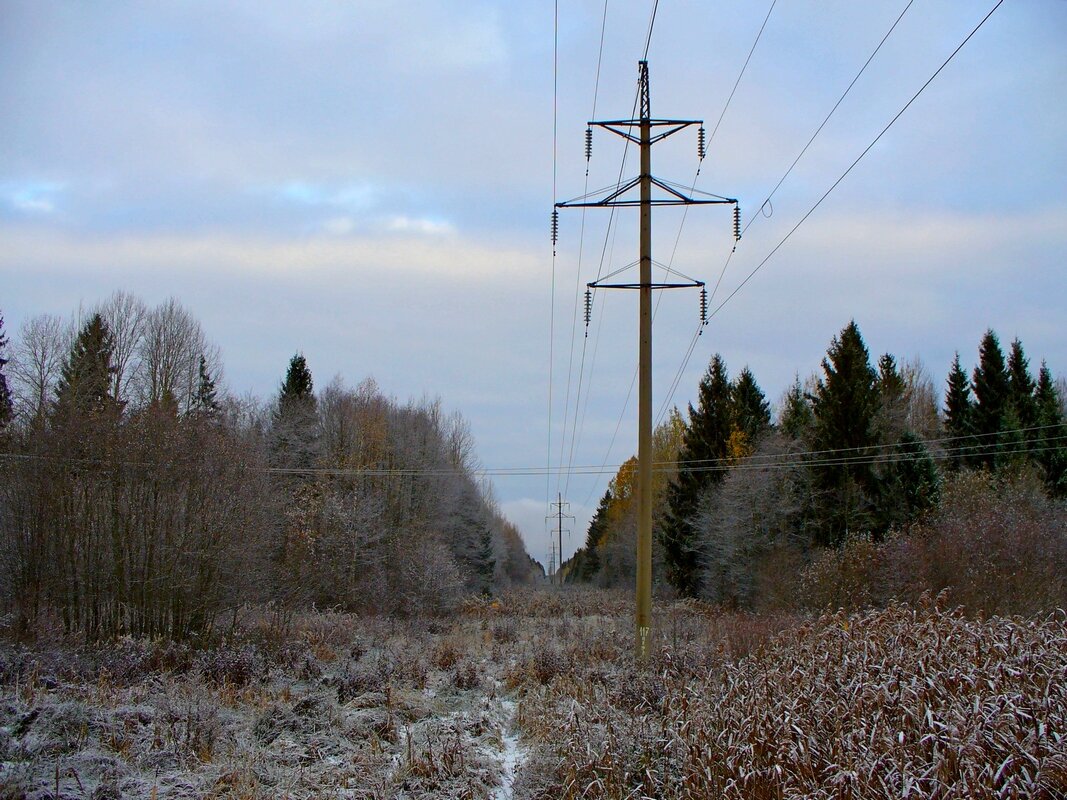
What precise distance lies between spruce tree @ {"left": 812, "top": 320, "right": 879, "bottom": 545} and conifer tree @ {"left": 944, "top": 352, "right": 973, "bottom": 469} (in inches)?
369

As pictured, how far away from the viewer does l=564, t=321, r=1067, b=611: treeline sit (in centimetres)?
2056

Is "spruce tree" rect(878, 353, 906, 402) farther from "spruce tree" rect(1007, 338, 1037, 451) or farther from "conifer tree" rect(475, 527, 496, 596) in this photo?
"conifer tree" rect(475, 527, 496, 596)

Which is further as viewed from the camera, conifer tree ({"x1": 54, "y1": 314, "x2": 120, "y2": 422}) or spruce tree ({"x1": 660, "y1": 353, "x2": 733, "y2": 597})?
spruce tree ({"x1": 660, "y1": 353, "x2": 733, "y2": 597})

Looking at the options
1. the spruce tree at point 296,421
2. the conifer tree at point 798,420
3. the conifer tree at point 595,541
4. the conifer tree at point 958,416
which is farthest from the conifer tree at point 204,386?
the conifer tree at point 595,541

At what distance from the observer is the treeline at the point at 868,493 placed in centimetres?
2056

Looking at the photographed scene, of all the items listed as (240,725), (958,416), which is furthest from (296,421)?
(240,725)

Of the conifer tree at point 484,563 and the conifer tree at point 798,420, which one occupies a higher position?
the conifer tree at point 798,420

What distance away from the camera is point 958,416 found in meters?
48.8

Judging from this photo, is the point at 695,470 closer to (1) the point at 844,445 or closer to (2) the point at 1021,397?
(1) the point at 844,445

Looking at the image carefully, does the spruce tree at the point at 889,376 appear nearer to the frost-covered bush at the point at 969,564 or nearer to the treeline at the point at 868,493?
the treeline at the point at 868,493

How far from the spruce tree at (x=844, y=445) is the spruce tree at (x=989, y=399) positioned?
8.91 meters

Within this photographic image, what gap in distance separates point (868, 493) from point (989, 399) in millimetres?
13838

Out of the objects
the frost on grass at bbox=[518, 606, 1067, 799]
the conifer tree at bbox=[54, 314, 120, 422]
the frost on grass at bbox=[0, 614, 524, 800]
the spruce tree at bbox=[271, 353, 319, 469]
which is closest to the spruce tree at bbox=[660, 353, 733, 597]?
the spruce tree at bbox=[271, 353, 319, 469]

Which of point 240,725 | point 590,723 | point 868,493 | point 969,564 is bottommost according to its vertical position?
point 240,725
